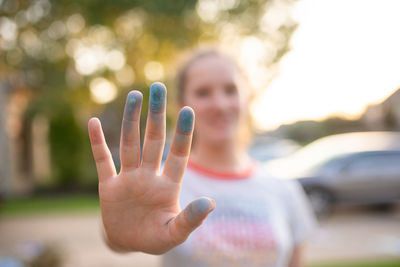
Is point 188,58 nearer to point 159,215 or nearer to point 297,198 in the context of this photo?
point 297,198

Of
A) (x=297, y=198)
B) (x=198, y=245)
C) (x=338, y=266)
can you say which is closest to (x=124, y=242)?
(x=198, y=245)

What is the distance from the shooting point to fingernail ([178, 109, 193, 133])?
2.49 ft

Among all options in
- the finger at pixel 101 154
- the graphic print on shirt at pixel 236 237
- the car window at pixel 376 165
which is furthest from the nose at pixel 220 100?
the car window at pixel 376 165

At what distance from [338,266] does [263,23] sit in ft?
19.7

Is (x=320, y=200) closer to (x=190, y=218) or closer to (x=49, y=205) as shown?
(x=49, y=205)

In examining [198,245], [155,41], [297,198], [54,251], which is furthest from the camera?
[155,41]

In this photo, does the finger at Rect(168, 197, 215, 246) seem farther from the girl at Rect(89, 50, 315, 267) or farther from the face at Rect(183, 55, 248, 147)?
the face at Rect(183, 55, 248, 147)

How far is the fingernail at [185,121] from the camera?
2.49 ft

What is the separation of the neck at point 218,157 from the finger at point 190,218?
2.24ft

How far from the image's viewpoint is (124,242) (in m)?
0.84

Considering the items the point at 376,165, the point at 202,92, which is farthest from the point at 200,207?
the point at 376,165

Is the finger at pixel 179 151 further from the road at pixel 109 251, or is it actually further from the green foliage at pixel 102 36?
the green foliage at pixel 102 36

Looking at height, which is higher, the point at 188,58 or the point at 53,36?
the point at 53,36

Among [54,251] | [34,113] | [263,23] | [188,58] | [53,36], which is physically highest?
[263,23]
